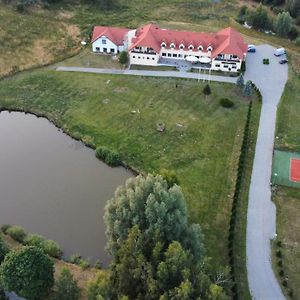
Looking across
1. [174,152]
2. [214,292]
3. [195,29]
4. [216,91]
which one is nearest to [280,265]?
[214,292]

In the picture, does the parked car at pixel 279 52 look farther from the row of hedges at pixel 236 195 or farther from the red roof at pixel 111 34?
the red roof at pixel 111 34

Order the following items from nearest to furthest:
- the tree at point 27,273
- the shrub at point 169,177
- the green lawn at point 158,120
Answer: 1. the tree at point 27,273
2. the shrub at point 169,177
3. the green lawn at point 158,120

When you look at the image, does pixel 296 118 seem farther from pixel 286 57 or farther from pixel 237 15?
pixel 237 15

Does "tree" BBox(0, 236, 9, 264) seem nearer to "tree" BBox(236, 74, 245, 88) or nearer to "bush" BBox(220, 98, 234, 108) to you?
"bush" BBox(220, 98, 234, 108)

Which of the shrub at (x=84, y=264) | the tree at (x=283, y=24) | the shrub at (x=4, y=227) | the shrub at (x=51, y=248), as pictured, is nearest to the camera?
the shrub at (x=84, y=264)

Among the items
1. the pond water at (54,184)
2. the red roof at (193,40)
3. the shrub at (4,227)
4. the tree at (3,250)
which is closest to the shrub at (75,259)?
the pond water at (54,184)

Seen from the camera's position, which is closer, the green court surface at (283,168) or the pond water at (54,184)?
the pond water at (54,184)

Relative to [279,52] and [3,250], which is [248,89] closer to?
[279,52]
